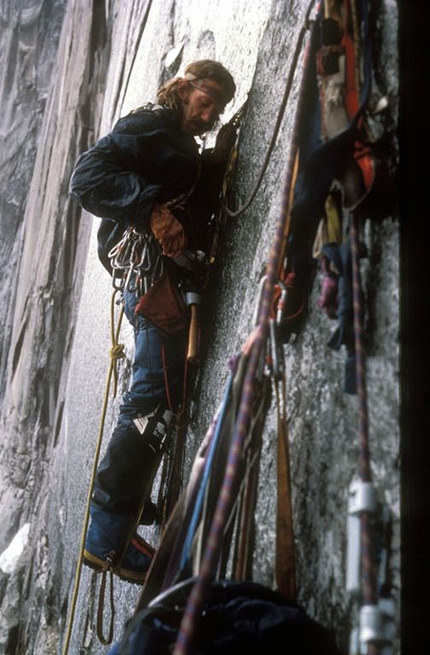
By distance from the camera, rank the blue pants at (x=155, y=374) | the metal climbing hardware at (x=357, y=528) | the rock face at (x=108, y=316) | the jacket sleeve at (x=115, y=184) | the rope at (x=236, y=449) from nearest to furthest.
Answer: the rope at (x=236, y=449) < the metal climbing hardware at (x=357, y=528) < the rock face at (x=108, y=316) < the jacket sleeve at (x=115, y=184) < the blue pants at (x=155, y=374)

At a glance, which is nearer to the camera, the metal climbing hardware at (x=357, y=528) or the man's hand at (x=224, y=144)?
the metal climbing hardware at (x=357, y=528)

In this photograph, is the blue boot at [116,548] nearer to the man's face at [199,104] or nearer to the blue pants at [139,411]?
the blue pants at [139,411]

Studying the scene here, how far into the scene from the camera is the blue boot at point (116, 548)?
7.83 ft

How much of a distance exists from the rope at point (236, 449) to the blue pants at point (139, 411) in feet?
3.66

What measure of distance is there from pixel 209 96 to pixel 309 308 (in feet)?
4.49

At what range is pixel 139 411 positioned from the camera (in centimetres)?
248

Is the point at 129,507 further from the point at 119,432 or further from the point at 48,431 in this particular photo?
the point at 48,431

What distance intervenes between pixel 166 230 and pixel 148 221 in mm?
74

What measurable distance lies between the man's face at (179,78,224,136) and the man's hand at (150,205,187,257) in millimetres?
501

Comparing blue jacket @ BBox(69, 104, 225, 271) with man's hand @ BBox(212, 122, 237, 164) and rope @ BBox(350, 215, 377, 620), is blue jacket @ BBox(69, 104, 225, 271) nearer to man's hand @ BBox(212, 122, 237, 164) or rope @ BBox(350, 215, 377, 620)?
man's hand @ BBox(212, 122, 237, 164)

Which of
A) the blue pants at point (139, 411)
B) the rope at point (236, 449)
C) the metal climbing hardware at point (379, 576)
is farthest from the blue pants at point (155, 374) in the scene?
the metal climbing hardware at point (379, 576)

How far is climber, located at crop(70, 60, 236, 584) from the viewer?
7.39 ft

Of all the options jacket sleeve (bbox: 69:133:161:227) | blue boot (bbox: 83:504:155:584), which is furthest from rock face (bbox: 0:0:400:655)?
jacket sleeve (bbox: 69:133:161:227)

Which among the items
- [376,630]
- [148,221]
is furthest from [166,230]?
[376,630]
